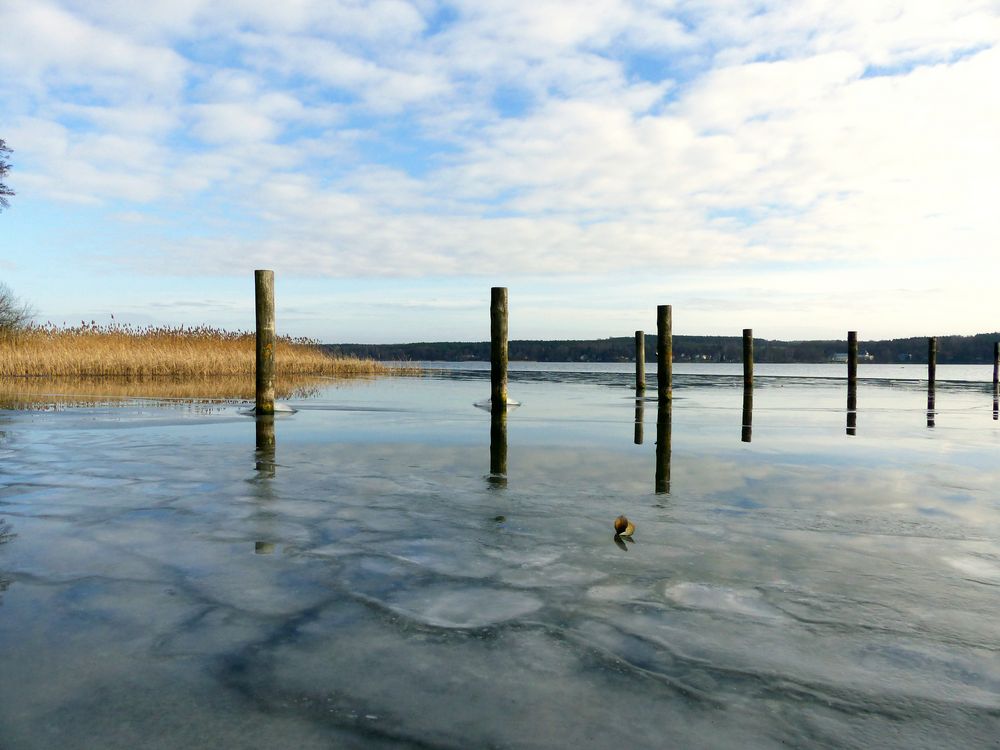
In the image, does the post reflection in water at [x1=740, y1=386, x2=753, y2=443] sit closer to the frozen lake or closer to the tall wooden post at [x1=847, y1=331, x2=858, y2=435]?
the tall wooden post at [x1=847, y1=331, x2=858, y2=435]

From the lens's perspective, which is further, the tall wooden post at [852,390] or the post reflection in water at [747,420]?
the tall wooden post at [852,390]

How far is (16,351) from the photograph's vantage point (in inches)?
1024

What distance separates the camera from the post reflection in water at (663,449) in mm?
5934

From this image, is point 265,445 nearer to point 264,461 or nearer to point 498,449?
point 264,461

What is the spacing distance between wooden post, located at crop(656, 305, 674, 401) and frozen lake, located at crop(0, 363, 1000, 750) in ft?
30.2

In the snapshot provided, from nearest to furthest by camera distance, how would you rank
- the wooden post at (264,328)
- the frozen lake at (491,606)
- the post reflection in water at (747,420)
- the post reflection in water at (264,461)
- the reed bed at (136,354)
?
the frozen lake at (491,606)
the post reflection in water at (264,461)
the post reflection in water at (747,420)
the wooden post at (264,328)
the reed bed at (136,354)

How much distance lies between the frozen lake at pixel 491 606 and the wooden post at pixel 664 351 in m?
9.21

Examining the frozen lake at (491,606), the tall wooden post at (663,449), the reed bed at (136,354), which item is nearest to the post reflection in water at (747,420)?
the tall wooden post at (663,449)

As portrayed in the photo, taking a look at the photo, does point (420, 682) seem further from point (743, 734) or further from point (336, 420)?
point (336, 420)

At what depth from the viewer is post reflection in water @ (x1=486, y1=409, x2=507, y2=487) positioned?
20.2 feet

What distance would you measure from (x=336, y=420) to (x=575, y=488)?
648cm

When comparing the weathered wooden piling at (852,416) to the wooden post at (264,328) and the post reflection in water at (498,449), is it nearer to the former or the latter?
the post reflection in water at (498,449)

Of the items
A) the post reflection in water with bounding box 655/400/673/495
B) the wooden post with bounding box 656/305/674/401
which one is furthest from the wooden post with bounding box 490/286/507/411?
the wooden post with bounding box 656/305/674/401

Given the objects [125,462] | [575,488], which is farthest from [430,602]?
[125,462]
